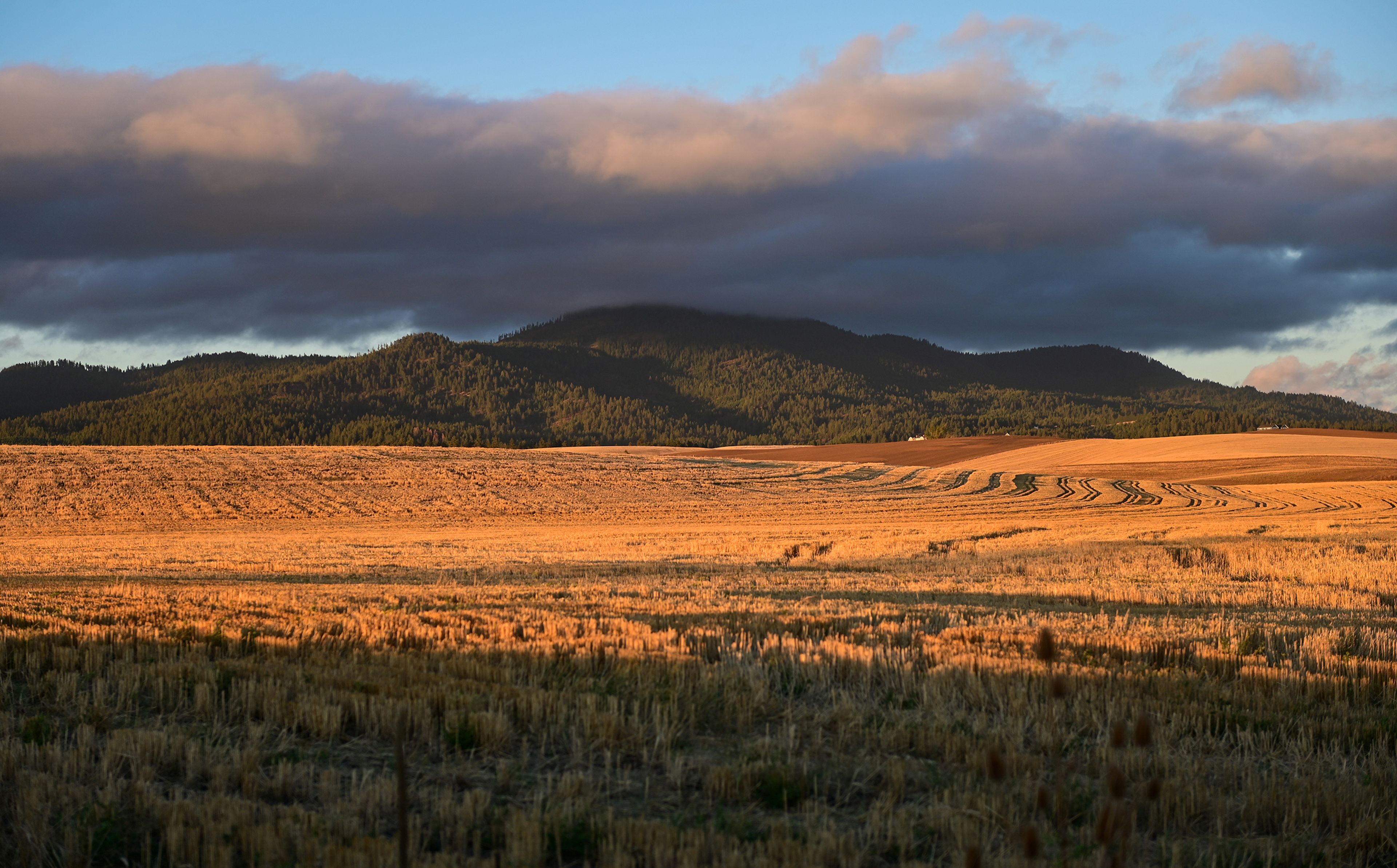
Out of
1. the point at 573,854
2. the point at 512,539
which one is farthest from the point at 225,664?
the point at 512,539

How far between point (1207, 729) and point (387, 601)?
13.2 m

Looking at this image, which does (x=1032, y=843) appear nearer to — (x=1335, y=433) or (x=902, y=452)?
(x=902, y=452)

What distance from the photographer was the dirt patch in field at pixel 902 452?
386 ft

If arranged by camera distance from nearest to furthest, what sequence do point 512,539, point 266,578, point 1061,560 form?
point 266,578 → point 1061,560 → point 512,539

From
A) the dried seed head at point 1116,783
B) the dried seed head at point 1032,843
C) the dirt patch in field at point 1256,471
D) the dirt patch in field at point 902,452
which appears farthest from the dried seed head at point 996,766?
the dirt patch in field at point 902,452

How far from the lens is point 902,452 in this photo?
127 metres

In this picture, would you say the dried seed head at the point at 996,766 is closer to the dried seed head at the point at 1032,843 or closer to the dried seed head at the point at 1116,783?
the dried seed head at the point at 1032,843

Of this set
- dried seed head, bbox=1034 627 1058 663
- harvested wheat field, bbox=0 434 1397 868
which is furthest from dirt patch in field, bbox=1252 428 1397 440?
dried seed head, bbox=1034 627 1058 663

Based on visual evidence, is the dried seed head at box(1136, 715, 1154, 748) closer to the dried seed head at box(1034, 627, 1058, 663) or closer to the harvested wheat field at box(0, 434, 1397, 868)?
the harvested wheat field at box(0, 434, 1397, 868)

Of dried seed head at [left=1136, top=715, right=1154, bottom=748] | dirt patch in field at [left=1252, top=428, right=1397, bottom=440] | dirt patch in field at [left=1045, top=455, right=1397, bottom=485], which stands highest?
dirt patch in field at [left=1252, top=428, right=1397, bottom=440]

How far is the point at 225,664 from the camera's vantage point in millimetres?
9688

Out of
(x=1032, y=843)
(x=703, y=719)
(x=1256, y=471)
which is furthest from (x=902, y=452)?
(x=1032, y=843)

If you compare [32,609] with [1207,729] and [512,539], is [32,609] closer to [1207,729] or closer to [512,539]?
[1207,729]

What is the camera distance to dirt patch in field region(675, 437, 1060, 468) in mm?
117750
